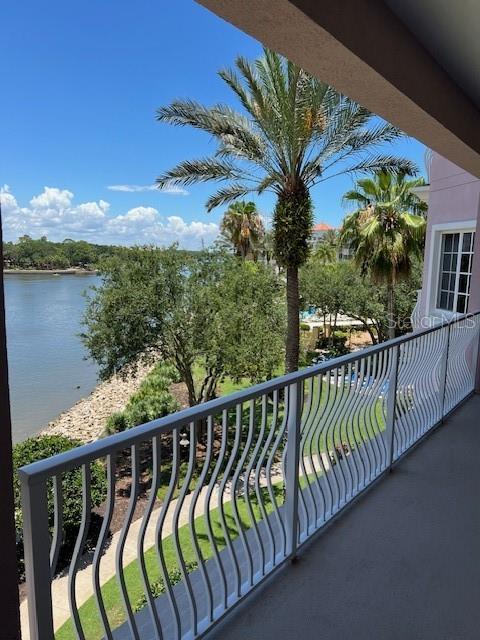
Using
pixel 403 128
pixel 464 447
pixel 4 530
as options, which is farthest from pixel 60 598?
pixel 403 128

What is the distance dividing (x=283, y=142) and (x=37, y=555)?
27.7ft

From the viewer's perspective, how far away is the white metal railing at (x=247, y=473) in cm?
120

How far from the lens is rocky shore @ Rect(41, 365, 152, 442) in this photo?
578 inches

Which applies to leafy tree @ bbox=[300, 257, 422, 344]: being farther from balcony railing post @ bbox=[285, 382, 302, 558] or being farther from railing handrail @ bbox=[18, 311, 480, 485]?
railing handrail @ bbox=[18, 311, 480, 485]

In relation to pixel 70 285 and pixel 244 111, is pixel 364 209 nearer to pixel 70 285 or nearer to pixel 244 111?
pixel 244 111

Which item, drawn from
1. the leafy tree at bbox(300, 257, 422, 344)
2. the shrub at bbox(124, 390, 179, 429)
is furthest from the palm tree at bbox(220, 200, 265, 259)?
the shrub at bbox(124, 390, 179, 429)

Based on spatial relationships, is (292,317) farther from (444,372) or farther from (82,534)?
(82,534)

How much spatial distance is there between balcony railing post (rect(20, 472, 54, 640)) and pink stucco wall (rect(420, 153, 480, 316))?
7.63 meters

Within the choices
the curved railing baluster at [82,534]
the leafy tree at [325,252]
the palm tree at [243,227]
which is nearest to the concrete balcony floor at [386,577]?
the curved railing baluster at [82,534]

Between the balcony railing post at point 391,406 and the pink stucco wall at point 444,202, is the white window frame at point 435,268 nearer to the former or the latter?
the pink stucco wall at point 444,202

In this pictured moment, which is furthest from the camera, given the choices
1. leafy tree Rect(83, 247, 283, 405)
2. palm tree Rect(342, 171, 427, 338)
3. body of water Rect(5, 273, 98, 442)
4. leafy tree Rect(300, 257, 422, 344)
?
leafy tree Rect(300, 257, 422, 344)

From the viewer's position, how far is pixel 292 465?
7.04 feet

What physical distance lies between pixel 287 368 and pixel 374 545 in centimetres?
796

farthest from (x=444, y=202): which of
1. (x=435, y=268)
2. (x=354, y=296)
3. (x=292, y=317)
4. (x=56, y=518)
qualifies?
(x=354, y=296)
